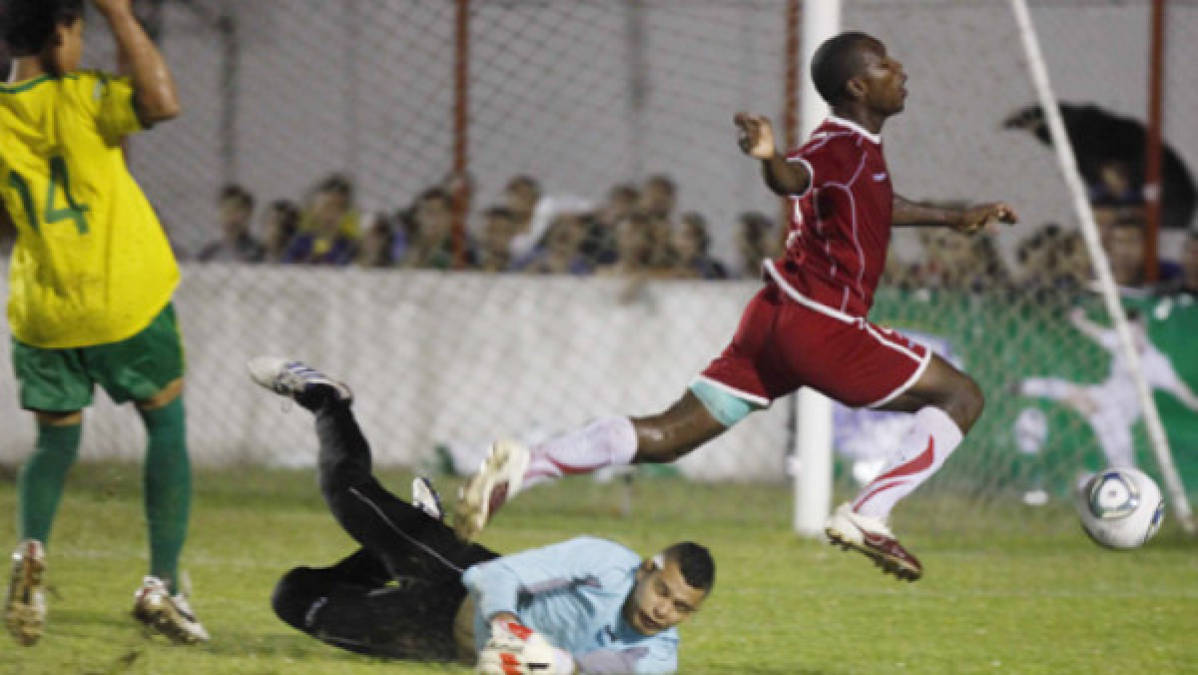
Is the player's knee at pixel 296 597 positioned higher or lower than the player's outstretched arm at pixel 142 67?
lower

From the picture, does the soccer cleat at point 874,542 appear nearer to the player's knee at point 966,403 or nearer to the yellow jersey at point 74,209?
the player's knee at point 966,403

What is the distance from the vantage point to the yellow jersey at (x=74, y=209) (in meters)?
6.19

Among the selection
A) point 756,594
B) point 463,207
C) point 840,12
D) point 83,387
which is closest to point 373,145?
point 463,207

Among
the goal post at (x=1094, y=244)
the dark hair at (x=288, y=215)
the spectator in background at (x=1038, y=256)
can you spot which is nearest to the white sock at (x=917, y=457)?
the goal post at (x=1094, y=244)

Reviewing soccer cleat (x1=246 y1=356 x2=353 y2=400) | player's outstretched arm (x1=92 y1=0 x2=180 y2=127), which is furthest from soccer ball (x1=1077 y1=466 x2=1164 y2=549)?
player's outstretched arm (x1=92 y1=0 x2=180 y2=127)

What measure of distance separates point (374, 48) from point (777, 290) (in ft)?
24.0

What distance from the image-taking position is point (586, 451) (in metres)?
6.58

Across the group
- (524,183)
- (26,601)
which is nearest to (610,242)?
(524,183)

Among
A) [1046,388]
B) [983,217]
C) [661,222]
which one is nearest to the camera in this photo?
[983,217]

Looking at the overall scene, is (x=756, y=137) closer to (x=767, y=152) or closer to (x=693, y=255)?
(x=767, y=152)

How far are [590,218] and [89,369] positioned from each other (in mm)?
6788

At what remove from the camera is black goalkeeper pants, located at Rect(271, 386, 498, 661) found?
6.21 meters

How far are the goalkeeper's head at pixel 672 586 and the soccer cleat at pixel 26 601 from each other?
182 centimetres

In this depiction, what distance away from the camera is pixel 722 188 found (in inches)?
548
